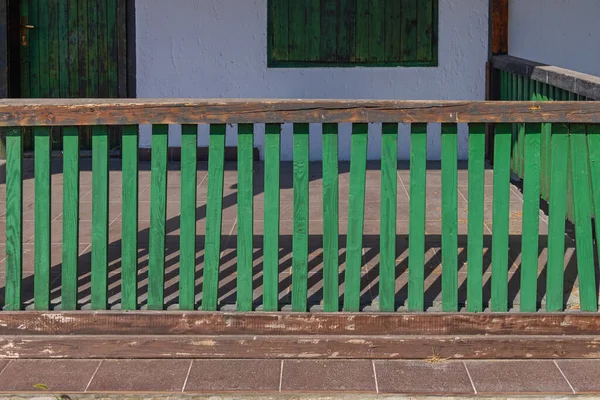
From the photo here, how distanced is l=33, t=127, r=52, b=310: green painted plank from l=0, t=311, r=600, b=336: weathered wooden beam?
133mm

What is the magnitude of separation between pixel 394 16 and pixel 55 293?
18.0 feet

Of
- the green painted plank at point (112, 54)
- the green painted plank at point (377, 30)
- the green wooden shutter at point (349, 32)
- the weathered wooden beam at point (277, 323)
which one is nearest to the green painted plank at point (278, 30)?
the green wooden shutter at point (349, 32)

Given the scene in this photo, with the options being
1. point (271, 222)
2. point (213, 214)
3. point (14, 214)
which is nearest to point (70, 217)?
point (14, 214)

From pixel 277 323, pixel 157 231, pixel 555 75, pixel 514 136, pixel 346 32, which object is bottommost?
pixel 277 323

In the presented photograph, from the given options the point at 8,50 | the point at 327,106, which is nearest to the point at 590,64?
the point at 8,50

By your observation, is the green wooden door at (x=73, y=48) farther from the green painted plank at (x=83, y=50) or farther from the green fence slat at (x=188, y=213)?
the green fence slat at (x=188, y=213)

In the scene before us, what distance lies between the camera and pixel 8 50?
371 inches

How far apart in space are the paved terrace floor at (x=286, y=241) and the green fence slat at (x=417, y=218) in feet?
0.47

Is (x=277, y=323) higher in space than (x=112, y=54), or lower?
lower

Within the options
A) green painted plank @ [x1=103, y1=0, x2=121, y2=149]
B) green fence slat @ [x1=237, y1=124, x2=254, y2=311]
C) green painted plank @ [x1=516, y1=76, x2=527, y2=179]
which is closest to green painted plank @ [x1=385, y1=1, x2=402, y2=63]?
green painted plank @ [x1=516, y1=76, x2=527, y2=179]

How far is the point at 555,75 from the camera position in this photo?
7.08 metres

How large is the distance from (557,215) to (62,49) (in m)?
6.52

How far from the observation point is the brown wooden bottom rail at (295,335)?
13.8 feet

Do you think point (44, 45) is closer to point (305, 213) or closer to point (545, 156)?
point (545, 156)
